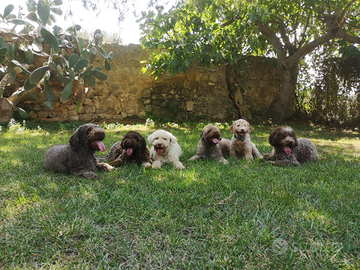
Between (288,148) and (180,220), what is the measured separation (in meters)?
2.51

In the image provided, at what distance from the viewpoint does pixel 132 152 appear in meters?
3.80

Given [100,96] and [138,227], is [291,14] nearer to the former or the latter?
[100,96]

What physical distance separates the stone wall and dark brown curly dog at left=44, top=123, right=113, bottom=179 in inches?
260

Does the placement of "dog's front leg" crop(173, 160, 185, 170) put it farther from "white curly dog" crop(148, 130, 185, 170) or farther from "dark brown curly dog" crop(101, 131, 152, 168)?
"dark brown curly dog" crop(101, 131, 152, 168)

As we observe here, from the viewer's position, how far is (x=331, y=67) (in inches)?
422

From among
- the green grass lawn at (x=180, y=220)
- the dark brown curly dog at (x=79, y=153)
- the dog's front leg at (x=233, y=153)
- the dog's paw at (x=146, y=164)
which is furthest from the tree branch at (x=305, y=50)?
the dark brown curly dog at (x=79, y=153)

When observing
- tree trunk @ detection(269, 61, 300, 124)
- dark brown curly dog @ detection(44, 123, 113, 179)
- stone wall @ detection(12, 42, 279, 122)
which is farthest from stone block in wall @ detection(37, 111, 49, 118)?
tree trunk @ detection(269, 61, 300, 124)

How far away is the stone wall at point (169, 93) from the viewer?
1007 centimetres

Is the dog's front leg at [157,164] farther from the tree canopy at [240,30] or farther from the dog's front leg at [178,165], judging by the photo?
the tree canopy at [240,30]

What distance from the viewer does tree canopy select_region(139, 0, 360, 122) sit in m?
7.60

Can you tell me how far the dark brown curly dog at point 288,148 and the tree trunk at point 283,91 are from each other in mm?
6599

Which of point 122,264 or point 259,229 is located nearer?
point 122,264

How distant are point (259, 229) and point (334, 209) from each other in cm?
90

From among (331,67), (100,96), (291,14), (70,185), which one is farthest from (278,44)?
(70,185)
